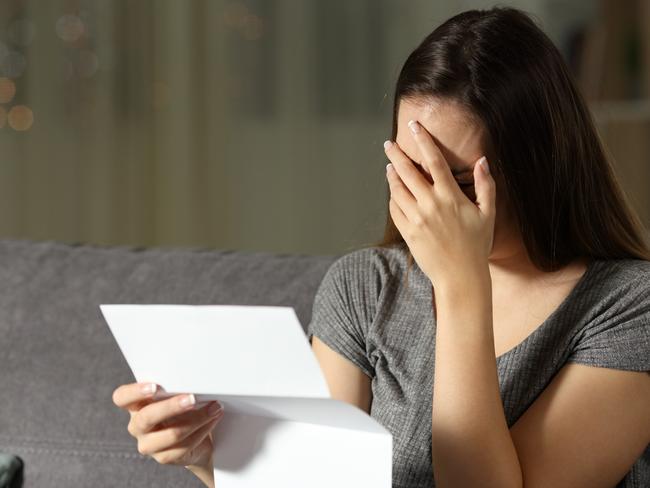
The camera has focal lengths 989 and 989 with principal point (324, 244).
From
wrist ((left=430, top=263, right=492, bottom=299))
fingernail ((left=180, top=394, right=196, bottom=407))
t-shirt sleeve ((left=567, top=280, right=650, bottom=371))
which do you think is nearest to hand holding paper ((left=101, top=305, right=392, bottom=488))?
fingernail ((left=180, top=394, right=196, bottom=407))

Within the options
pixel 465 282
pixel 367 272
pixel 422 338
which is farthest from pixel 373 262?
pixel 465 282

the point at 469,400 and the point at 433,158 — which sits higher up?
the point at 433,158

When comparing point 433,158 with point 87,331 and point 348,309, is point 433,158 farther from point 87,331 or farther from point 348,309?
point 87,331

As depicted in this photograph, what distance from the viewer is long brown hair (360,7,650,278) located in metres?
1.16

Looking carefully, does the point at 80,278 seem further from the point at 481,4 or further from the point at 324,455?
the point at 481,4

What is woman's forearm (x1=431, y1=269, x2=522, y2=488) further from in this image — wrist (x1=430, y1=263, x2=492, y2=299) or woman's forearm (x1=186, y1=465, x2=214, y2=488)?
woman's forearm (x1=186, y1=465, x2=214, y2=488)

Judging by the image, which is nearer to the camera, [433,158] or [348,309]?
[433,158]

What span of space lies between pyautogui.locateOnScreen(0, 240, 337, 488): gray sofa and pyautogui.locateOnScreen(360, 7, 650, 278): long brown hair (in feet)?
1.42

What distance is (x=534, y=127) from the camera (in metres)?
1.17

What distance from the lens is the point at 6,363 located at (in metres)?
1.55

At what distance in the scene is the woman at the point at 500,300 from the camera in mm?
1096

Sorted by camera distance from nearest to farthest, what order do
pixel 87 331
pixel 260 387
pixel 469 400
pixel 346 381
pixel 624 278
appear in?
pixel 260 387 < pixel 469 400 < pixel 624 278 < pixel 346 381 < pixel 87 331

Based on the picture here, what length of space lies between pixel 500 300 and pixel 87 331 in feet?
2.17

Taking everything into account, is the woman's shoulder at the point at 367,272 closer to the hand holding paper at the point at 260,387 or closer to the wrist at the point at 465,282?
the wrist at the point at 465,282
